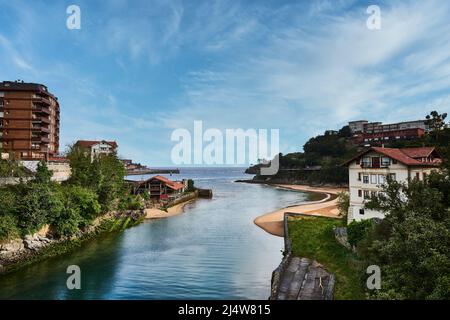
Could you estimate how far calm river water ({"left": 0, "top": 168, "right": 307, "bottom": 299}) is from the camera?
88.6 ft

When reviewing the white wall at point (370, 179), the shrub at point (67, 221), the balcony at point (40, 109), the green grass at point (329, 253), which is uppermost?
the balcony at point (40, 109)

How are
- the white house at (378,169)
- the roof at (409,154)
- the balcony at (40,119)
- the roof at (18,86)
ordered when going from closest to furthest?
the roof at (409,154) → the white house at (378,169) → the roof at (18,86) → the balcony at (40,119)

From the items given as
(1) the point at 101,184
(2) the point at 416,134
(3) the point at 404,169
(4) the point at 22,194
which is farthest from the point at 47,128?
(2) the point at 416,134

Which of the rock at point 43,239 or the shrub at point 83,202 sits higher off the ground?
A: the shrub at point 83,202

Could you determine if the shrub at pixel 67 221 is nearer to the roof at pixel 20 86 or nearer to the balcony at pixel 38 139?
the balcony at pixel 38 139

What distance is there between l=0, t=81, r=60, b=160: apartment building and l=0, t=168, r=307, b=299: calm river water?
4350 centimetres

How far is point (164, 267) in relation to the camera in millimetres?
33500

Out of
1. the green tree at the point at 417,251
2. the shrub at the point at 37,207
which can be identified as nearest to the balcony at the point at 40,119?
the shrub at the point at 37,207

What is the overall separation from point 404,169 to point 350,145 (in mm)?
130413

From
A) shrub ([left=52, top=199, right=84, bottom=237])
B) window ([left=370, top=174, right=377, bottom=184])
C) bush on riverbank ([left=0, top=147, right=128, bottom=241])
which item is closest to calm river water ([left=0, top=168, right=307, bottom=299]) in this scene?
shrub ([left=52, top=199, right=84, bottom=237])

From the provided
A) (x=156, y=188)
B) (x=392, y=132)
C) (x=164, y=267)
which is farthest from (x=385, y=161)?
(x=392, y=132)

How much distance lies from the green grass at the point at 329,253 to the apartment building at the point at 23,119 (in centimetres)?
6289

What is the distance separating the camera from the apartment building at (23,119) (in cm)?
7506
